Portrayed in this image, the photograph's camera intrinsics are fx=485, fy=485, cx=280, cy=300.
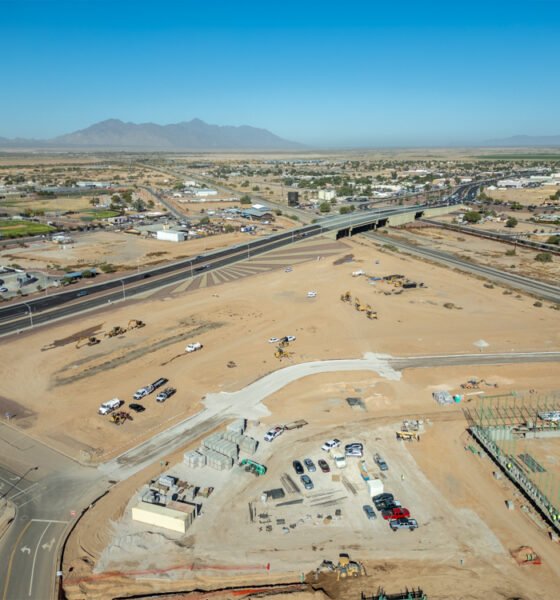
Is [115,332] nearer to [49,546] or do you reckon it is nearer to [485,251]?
[49,546]

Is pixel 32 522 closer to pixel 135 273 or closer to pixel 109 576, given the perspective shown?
pixel 109 576

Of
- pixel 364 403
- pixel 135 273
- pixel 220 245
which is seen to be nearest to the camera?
pixel 364 403

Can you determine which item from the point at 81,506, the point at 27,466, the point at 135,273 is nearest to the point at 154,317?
the point at 135,273

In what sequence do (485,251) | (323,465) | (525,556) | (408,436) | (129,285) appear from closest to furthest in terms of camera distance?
(525,556) → (323,465) → (408,436) → (129,285) → (485,251)

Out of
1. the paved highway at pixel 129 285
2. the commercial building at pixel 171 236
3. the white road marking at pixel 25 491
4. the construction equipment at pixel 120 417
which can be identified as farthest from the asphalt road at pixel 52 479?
the commercial building at pixel 171 236

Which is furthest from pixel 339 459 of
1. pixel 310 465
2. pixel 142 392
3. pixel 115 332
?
pixel 115 332

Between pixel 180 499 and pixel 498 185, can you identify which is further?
pixel 498 185

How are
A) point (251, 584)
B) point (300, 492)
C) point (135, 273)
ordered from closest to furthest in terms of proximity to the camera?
point (251, 584) < point (300, 492) < point (135, 273)
